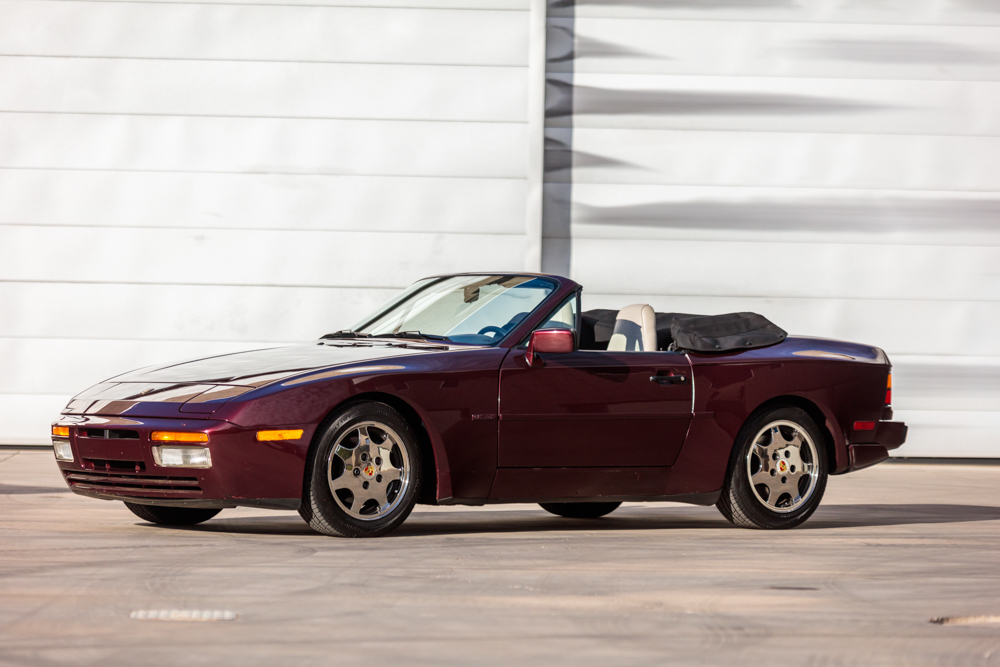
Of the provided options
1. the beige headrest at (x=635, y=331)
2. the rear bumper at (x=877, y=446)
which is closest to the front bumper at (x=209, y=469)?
the beige headrest at (x=635, y=331)

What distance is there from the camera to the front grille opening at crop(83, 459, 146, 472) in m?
6.18

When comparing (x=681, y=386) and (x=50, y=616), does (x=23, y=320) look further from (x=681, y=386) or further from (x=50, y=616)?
(x=50, y=616)

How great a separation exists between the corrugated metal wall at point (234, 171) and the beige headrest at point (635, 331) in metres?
4.80

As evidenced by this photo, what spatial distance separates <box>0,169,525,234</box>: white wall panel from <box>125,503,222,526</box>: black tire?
222 inches

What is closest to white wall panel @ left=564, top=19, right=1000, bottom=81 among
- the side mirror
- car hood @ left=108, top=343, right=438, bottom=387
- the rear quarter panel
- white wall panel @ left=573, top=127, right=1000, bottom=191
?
white wall panel @ left=573, top=127, right=1000, bottom=191

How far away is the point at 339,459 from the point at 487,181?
257 inches

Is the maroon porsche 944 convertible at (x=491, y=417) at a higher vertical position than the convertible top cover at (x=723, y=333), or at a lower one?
lower

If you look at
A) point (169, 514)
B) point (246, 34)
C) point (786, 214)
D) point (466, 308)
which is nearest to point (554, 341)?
point (466, 308)

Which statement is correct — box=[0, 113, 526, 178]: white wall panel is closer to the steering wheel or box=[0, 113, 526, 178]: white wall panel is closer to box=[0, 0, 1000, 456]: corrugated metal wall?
box=[0, 0, 1000, 456]: corrugated metal wall

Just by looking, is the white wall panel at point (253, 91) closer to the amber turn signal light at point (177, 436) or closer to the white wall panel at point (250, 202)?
the white wall panel at point (250, 202)

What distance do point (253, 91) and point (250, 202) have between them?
976 mm

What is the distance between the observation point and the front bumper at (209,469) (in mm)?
6020

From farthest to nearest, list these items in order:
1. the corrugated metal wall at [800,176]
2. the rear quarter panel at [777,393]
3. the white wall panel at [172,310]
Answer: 1. the corrugated metal wall at [800,176]
2. the white wall panel at [172,310]
3. the rear quarter panel at [777,393]

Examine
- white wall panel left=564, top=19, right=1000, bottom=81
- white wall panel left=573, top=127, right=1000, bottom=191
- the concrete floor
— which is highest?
white wall panel left=564, top=19, right=1000, bottom=81
